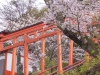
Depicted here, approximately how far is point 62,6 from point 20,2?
11382mm

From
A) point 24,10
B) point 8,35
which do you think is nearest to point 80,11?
point 8,35

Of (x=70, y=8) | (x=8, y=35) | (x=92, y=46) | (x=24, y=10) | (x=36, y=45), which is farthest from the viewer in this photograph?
(x=24, y=10)

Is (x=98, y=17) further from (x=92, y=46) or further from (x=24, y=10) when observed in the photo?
(x=24, y=10)

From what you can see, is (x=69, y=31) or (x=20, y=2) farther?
(x=20, y=2)

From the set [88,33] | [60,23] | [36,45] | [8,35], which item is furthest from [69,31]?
[36,45]

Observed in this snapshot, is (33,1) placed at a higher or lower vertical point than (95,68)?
higher

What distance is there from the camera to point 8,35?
40.3ft

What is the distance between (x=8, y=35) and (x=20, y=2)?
5.53m

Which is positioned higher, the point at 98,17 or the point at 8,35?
the point at 98,17

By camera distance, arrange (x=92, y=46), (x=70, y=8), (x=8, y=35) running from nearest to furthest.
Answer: (x=70, y=8) → (x=92, y=46) → (x=8, y=35)

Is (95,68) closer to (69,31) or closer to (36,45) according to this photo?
(69,31)

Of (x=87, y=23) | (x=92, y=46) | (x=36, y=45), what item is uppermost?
(x=87, y=23)

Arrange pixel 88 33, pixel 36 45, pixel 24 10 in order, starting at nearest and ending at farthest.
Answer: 1. pixel 88 33
2. pixel 36 45
3. pixel 24 10

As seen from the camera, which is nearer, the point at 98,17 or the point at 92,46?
the point at 92,46
